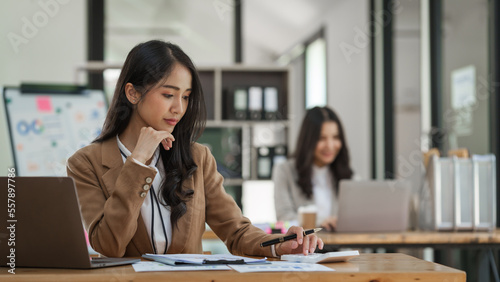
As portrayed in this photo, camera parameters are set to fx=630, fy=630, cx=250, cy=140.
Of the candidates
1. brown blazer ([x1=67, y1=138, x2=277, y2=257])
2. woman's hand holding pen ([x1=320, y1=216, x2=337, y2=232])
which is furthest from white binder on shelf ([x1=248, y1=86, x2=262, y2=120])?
brown blazer ([x1=67, y1=138, x2=277, y2=257])

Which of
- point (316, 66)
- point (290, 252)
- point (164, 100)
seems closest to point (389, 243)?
point (290, 252)

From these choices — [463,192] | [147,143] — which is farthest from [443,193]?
[147,143]

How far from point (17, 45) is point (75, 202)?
3.28 meters

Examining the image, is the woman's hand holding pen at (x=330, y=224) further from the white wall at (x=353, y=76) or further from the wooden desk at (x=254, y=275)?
the white wall at (x=353, y=76)

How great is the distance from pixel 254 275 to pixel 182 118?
69 cm

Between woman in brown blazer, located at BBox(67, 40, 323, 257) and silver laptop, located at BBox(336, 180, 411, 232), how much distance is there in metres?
1.06

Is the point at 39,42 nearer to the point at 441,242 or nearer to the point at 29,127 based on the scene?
the point at 29,127

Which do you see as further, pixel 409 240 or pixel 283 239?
pixel 409 240

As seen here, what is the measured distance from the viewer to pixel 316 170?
366cm

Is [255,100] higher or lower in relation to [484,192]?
higher

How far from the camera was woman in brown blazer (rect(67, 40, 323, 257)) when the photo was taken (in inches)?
60.4

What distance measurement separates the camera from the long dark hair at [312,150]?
3.56 metres

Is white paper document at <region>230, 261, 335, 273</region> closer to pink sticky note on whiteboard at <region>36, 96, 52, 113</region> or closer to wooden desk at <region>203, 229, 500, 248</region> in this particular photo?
wooden desk at <region>203, 229, 500, 248</region>

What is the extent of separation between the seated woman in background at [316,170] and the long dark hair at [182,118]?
1.81 meters
